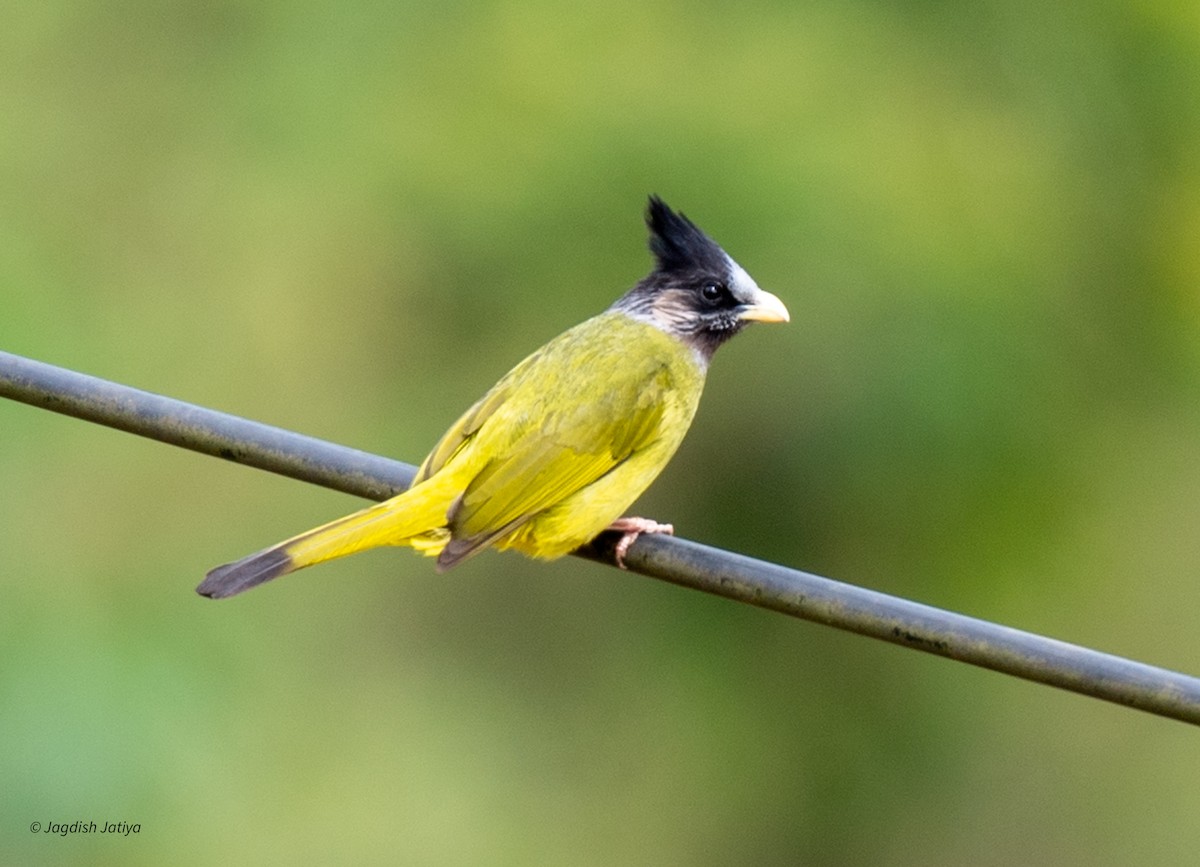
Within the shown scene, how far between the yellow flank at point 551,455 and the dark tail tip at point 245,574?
130 mm

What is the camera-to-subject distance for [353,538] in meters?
3.74

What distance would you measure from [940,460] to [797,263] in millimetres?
955

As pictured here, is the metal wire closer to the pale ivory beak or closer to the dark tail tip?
the dark tail tip

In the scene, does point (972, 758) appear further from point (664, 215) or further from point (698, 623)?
point (664, 215)

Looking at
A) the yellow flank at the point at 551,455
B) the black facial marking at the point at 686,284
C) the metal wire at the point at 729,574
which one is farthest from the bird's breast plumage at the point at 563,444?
the metal wire at the point at 729,574

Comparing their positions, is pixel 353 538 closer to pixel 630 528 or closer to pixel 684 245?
pixel 630 528

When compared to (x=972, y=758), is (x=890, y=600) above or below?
above

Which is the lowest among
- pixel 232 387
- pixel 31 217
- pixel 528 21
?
pixel 232 387

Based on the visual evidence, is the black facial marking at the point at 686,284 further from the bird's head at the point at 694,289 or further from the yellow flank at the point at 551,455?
the yellow flank at the point at 551,455

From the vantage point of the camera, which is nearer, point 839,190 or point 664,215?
point 664,215

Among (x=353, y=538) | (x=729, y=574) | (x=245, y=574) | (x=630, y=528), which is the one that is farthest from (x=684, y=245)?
(x=729, y=574)

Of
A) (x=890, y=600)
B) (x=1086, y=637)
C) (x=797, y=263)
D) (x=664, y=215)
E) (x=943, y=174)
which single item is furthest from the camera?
(x=1086, y=637)

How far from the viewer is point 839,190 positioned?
256 inches

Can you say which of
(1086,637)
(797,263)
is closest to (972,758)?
(1086,637)
